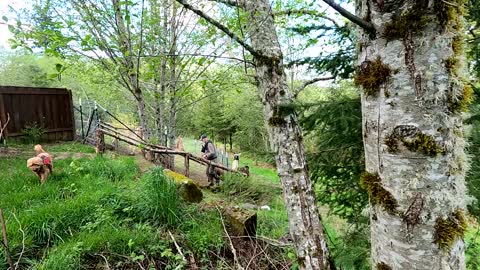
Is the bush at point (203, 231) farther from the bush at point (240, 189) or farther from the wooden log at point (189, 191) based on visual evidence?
the bush at point (240, 189)

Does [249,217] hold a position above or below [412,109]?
below

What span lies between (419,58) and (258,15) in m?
1.28

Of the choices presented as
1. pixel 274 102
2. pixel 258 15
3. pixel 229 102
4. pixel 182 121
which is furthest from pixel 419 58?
pixel 182 121

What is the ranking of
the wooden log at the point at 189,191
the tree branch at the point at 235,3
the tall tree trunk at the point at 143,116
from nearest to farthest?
the tree branch at the point at 235,3 < the wooden log at the point at 189,191 < the tall tree trunk at the point at 143,116

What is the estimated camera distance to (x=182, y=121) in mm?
19922

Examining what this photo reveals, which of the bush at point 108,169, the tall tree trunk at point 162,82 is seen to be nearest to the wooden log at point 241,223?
the bush at point 108,169

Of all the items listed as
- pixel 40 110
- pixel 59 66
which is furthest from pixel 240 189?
pixel 40 110

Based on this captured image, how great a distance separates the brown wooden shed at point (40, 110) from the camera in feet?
26.3

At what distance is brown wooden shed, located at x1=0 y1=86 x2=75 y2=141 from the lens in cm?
802

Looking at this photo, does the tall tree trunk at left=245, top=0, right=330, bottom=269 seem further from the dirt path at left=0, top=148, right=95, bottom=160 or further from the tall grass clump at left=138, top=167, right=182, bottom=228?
the dirt path at left=0, top=148, right=95, bottom=160

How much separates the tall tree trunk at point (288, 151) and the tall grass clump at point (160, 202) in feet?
6.31

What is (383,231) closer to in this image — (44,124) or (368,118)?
(368,118)

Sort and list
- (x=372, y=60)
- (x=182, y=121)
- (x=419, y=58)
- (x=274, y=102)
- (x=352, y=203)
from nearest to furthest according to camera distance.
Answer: (x=419, y=58) < (x=372, y=60) < (x=274, y=102) < (x=352, y=203) < (x=182, y=121)

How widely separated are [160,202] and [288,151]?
6.83 feet
